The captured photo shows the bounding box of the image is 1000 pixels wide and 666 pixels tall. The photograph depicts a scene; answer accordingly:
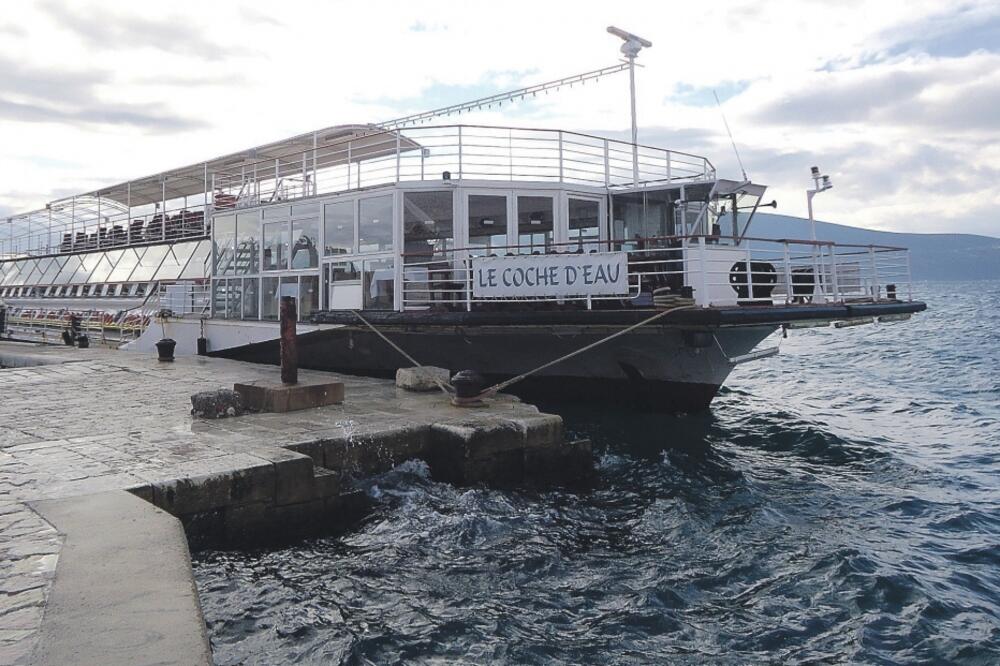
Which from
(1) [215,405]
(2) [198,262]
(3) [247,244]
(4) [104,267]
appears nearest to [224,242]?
(3) [247,244]

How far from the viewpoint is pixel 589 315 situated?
34.3ft

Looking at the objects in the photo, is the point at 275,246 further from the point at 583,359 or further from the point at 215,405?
the point at 583,359

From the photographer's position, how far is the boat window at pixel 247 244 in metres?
16.4

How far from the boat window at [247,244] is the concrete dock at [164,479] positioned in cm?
460

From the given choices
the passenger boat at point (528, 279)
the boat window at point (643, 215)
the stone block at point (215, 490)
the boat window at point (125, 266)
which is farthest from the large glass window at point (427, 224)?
the boat window at point (125, 266)

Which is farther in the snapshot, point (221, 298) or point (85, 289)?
point (85, 289)

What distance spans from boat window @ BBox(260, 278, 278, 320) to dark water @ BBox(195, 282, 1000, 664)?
871cm

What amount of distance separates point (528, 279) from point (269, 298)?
7290mm

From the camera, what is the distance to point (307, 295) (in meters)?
15.0

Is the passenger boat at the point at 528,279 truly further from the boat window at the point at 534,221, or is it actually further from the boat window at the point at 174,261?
the boat window at the point at 174,261

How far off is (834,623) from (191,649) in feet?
14.5

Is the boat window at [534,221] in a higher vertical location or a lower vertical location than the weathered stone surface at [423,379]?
higher

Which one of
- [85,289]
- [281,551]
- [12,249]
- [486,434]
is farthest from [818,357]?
[12,249]

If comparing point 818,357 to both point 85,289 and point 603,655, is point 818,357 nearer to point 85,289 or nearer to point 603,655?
point 603,655
